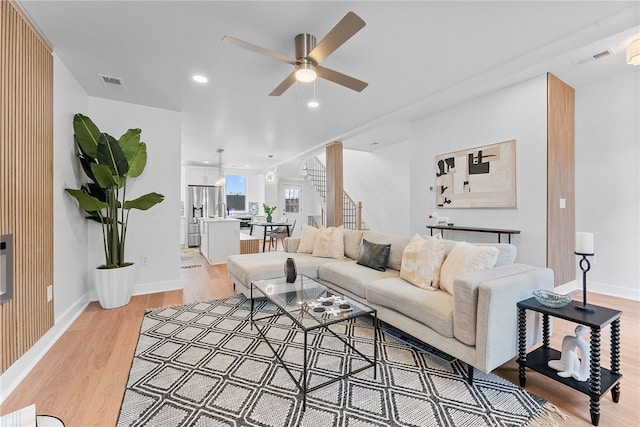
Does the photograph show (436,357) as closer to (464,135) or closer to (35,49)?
(464,135)

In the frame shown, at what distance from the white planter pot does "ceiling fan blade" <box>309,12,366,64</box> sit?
10.2 feet

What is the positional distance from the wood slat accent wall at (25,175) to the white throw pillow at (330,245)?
2.74 m

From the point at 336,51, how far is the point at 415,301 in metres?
2.29

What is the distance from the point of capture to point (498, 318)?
1749 millimetres

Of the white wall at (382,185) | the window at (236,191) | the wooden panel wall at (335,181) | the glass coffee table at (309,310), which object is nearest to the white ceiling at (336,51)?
the wooden panel wall at (335,181)

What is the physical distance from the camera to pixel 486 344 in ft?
5.61

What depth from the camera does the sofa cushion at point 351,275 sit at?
2775 mm

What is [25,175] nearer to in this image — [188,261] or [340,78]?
[340,78]

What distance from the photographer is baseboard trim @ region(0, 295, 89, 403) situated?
5.91 ft

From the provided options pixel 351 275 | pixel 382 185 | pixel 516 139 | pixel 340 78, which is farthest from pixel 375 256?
pixel 382 185

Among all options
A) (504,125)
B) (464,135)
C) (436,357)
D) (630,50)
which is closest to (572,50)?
(630,50)

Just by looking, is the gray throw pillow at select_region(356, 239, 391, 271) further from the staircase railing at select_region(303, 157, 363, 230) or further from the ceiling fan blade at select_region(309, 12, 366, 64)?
the staircase railing at select_region(303, 157, 363, 230)

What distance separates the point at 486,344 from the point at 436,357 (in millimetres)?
557

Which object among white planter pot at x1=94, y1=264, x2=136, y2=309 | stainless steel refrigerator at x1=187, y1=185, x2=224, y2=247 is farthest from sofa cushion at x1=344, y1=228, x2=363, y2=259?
stainless steel refrigerator at x1=187, y1=185, x2=224, y2=247
